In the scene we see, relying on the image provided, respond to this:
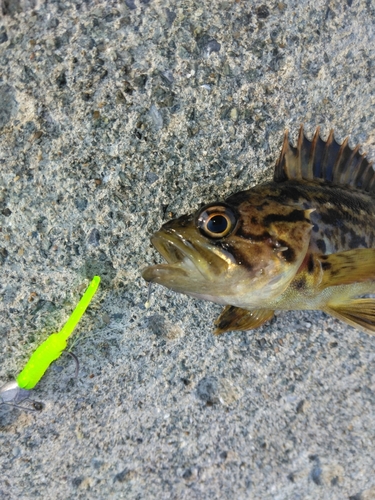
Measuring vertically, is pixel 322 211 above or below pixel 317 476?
above

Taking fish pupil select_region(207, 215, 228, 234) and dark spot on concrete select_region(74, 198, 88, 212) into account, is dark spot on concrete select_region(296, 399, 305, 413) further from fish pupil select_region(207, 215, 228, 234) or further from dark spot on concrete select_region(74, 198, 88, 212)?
dark spot on concrete select_region(74, 198, 88, 212)

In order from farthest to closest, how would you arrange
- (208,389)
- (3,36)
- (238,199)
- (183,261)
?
(208,389)
(3,36)
(238,199)
(183,261)

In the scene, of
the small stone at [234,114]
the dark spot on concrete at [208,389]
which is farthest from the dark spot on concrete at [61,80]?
the dark spot on concrete at [208,389]

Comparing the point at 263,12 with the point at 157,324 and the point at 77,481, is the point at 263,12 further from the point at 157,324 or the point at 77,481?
the point at 77,481

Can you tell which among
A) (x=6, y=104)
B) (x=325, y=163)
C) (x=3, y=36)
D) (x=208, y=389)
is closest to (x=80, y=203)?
(x=6, y=104)

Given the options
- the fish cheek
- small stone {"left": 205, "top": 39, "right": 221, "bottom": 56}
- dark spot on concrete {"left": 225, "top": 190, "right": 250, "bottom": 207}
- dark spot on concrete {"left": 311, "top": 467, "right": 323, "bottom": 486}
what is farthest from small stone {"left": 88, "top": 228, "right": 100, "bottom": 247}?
dark spot on concrete {"left": 311, "top": 467, "right": 323, "bottom": 486}

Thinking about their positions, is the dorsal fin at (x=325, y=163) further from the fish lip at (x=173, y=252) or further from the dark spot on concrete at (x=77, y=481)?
the dark spot on concrete at (x=77, y=481)

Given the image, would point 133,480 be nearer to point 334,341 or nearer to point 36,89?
point 334,341
